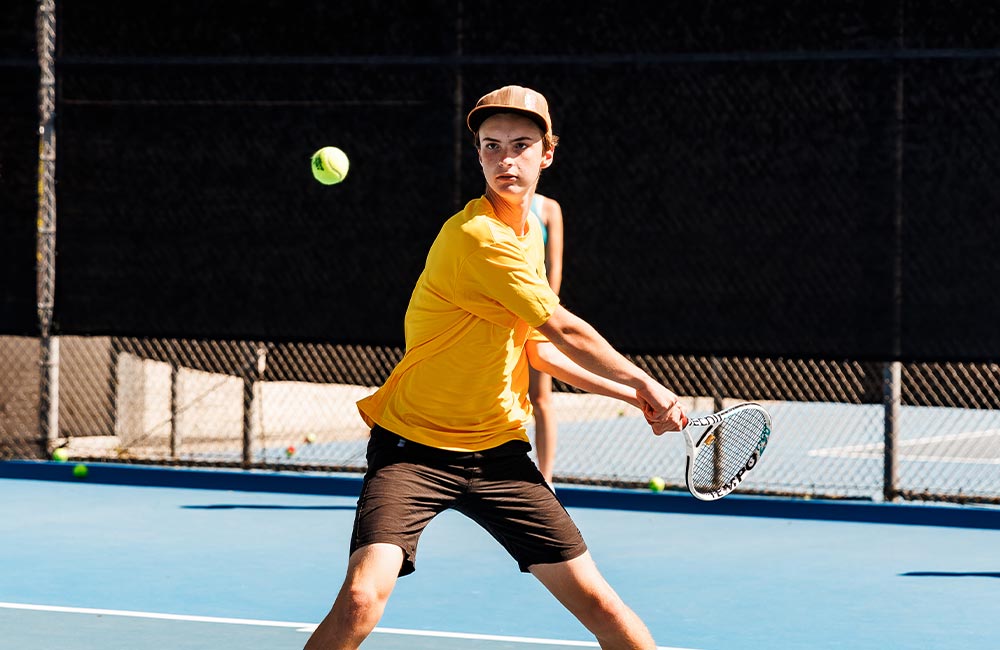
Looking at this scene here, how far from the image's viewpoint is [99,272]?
9812 mm

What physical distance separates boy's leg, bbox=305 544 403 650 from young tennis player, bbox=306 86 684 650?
0.06 feet

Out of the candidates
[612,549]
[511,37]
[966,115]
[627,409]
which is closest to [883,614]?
[612,549]

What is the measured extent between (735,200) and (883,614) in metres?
3.05

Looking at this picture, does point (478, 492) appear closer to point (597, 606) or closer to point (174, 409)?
point (597, 606)

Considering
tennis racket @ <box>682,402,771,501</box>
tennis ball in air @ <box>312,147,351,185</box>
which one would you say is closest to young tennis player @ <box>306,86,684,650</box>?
tennis racket @ <box>682,402,771,501</box>

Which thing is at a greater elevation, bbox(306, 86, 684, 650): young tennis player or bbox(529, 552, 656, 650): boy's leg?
bbox(306, 86, 684, 650): young tennis player

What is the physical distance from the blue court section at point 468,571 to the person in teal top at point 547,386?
0.47 meters

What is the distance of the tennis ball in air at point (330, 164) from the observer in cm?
912

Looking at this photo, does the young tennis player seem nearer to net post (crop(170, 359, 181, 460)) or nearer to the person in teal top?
the person in teal top

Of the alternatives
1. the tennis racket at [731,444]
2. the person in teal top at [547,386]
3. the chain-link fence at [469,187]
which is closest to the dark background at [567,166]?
the chain-link fence at [469,187]

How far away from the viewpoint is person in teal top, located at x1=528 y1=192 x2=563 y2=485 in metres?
7.37

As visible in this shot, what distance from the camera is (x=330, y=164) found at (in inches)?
359

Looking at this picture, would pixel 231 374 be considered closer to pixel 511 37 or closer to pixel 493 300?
pixel 511 37

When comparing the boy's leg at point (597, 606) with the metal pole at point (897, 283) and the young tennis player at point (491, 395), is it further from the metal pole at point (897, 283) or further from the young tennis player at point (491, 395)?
the metal pole at point (897, 283)
